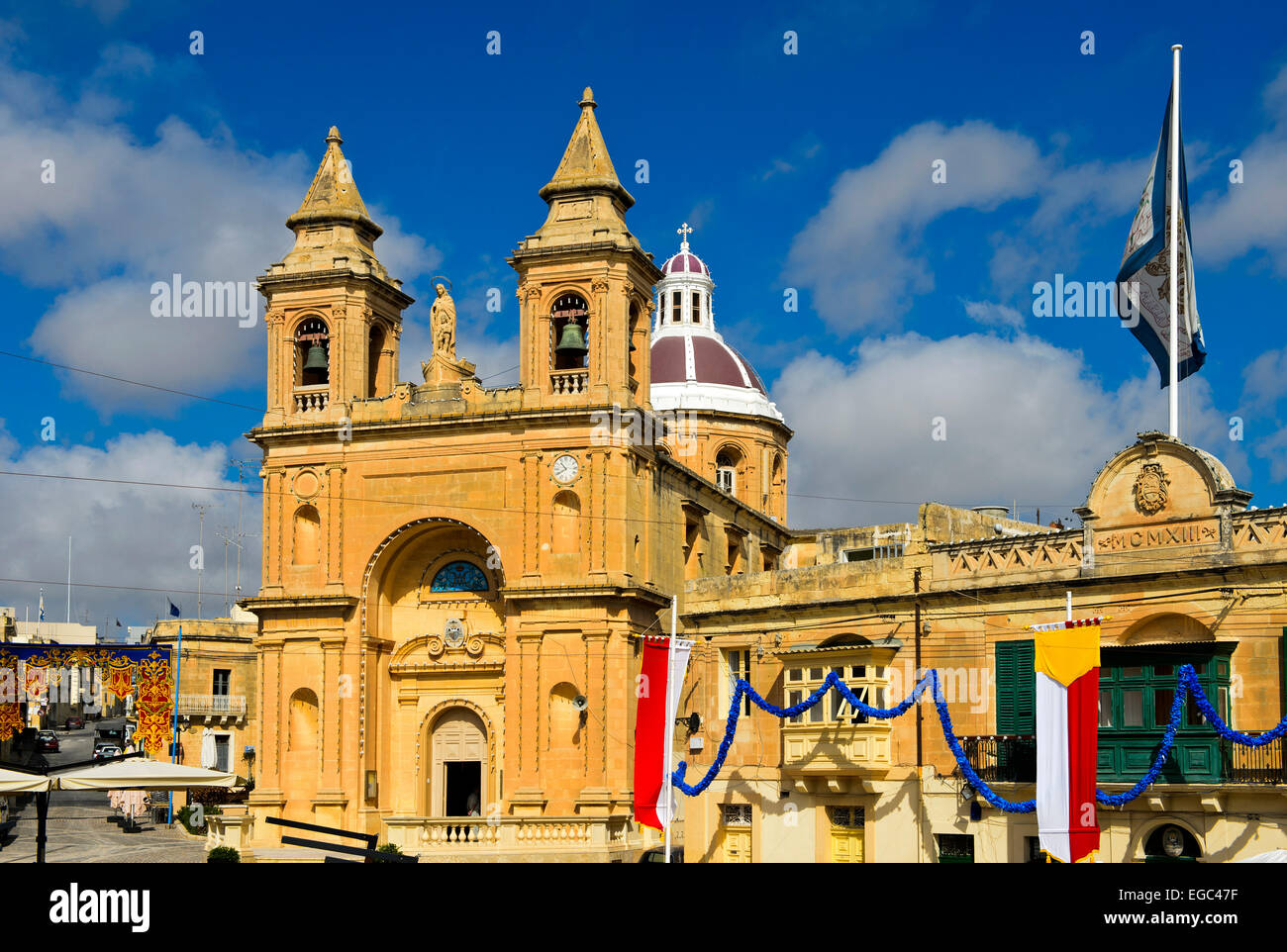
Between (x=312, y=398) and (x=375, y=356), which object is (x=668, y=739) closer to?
(x=312, y=398)

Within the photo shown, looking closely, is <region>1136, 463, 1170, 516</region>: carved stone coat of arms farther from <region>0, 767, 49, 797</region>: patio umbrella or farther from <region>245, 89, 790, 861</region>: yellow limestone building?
<region>0, 767, 49, 797</region>: patio umbrella

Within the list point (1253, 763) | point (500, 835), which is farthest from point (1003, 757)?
point (500, 835)

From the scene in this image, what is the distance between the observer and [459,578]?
47.6 metres

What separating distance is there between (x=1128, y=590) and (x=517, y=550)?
18.8m

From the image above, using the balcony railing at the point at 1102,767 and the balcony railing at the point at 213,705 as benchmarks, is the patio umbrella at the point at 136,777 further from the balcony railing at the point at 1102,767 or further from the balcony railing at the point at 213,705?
the balcony railing at the point at 213,705

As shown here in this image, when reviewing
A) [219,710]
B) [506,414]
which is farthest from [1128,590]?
[219,710]

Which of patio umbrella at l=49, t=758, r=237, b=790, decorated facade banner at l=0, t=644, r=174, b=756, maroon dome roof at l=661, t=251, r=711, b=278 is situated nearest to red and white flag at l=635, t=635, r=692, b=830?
patio umbrella at l=49, t=758, r=237, b=790

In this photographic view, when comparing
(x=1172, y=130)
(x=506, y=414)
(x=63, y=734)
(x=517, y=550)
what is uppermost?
(x=1172, y=130)

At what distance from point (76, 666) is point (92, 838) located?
12.2 metres

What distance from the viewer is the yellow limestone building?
1724 inches

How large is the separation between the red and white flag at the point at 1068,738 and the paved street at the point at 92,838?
22.9m
